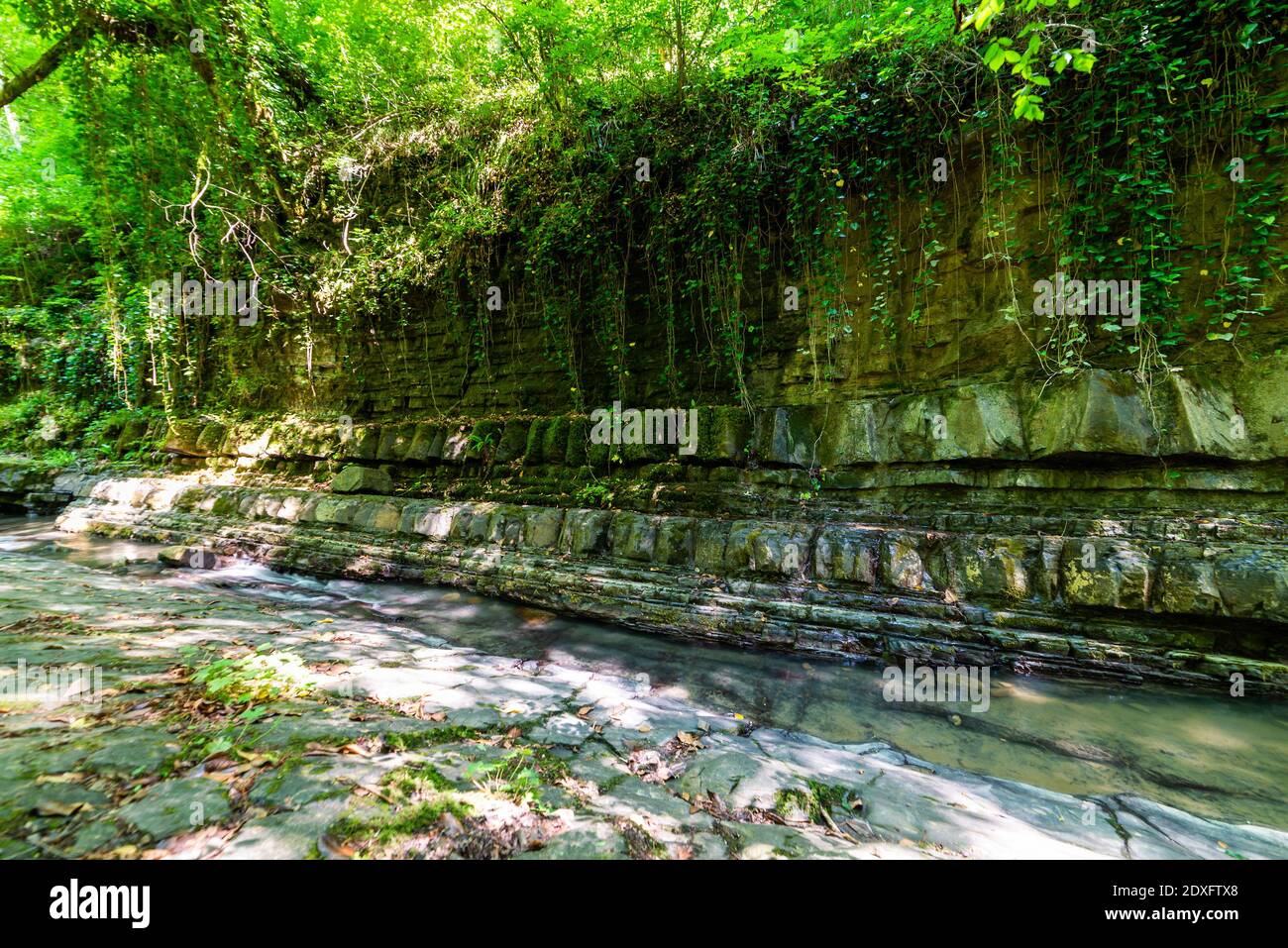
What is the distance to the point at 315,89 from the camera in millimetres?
7793

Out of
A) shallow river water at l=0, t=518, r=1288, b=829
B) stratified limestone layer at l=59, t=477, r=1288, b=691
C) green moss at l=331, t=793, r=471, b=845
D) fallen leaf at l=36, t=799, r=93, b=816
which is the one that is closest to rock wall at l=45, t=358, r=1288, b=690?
stratified limestone layer at l=59, t=477, r=1288, b=691

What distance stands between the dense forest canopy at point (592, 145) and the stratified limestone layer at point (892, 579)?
5.21 feet

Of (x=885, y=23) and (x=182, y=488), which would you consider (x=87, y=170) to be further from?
(x=885, y=23)

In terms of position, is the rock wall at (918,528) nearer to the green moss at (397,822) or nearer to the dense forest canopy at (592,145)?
the dense forest canopy at (592,145)

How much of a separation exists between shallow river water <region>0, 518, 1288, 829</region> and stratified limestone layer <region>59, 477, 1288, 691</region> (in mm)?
197

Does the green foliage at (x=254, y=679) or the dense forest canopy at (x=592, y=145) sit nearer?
the green foliage at (x=254, y=679)

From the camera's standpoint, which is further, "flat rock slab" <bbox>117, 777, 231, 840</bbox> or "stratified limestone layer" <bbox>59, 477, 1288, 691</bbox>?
"stratified limestone layer" <bbox>59, 477, 1288, 691</bbox>

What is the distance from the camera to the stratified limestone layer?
2.98 metres

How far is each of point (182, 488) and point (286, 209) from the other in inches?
198

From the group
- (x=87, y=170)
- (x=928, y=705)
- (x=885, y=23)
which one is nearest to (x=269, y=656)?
(x=928, y=705)

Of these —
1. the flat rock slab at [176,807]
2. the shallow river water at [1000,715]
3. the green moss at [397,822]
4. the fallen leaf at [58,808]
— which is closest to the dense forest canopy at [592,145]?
the shallow river water at [1000,715]

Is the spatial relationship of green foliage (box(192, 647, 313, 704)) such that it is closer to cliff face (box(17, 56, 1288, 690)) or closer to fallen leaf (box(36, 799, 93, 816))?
fallen leaf (box(36, 799, 93, 816))

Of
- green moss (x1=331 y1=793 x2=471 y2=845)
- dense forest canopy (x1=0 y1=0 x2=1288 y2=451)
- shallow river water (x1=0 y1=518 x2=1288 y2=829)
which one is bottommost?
shallow river water (x1=0 y1=518 x2=1288 y2=829)

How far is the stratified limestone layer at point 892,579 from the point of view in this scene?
2979 mm
